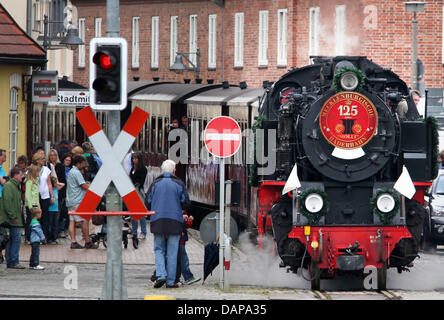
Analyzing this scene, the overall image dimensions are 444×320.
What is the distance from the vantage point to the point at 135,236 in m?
24.6

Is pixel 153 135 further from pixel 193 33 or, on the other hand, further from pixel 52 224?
pixel 193 33

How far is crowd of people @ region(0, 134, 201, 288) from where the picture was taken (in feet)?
61.1

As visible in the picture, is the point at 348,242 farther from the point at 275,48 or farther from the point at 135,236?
the point at 275,48

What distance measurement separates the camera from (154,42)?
60.7 m

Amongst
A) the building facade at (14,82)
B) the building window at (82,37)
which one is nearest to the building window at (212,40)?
the building window at (82,37)

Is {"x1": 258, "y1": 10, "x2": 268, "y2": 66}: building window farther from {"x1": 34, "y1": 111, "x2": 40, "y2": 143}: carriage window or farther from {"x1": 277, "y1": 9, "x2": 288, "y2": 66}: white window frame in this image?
{"x1": 34, "y1": 111, "x2": 40, "y2": 143}: carriage window

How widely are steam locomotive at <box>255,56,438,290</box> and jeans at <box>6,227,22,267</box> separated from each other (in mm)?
3603

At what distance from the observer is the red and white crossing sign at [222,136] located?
19.0 meters

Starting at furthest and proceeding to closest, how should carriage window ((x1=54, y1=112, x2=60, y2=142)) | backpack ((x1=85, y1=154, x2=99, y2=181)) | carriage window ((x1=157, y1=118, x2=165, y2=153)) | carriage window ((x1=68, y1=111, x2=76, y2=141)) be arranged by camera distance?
carriage window ((x1=54, y1=112, x2=60, y2=142)) → carriage window ((x1=68, y1=111, x2=76, y2=141)) → carriage window ((x1=157, y1=118, x2=165, y2=153)) → backpack ((x1=85, y1=154, x2=99, y2=181))

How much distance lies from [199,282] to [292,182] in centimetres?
194

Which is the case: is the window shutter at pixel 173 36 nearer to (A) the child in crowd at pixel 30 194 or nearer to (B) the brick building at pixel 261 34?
(B) the brick building at pixel 261 34

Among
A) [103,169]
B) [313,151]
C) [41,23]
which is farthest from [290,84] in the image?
[41,23]

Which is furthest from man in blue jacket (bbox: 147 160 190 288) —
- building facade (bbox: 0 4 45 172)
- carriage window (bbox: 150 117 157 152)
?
carriage window (bbox: 150 117 157 152)
